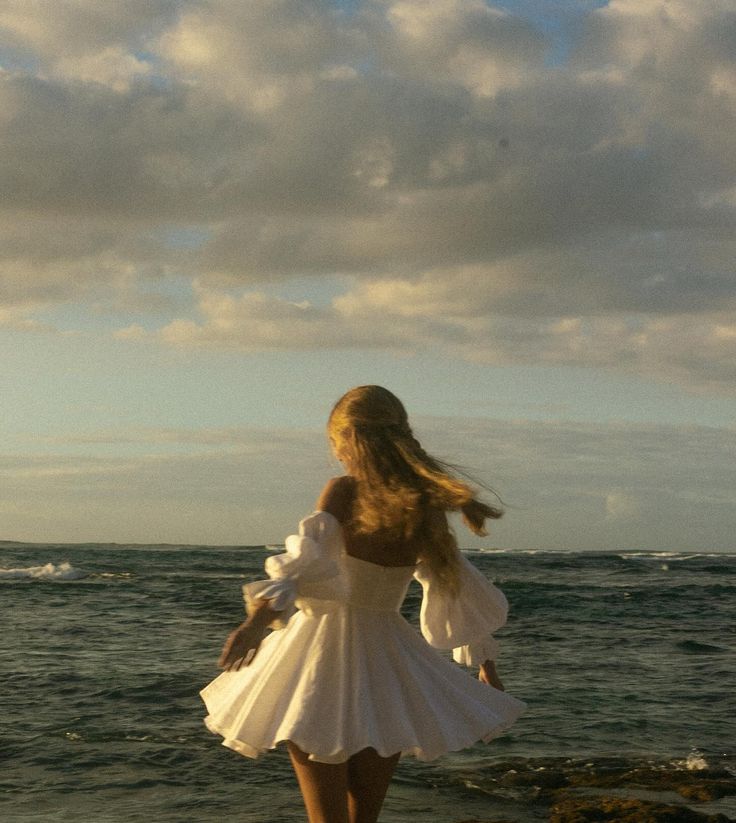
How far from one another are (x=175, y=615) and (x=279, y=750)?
12056 millimetres

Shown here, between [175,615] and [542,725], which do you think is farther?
[175,615]

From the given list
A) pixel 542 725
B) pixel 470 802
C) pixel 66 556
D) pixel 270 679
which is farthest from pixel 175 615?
pixel 66 556

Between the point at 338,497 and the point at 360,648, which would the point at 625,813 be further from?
the point at 338,497

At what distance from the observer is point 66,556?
50375mm

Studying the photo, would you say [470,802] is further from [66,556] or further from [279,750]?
[66,556]

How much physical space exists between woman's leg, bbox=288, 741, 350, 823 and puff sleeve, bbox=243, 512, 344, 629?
0.54 m

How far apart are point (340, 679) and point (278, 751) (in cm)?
528

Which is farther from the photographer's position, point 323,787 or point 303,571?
point 323,787

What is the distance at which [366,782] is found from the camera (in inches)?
167

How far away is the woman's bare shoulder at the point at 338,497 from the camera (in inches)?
164

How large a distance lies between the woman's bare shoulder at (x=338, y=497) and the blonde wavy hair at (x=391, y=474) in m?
0.03

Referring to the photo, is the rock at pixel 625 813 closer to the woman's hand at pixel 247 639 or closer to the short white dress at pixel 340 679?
the short white dress at pixel 340 679

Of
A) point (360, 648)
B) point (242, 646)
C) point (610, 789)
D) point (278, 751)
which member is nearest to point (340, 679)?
point (360, 648)

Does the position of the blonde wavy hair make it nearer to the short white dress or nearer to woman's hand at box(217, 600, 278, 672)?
the short white dress
